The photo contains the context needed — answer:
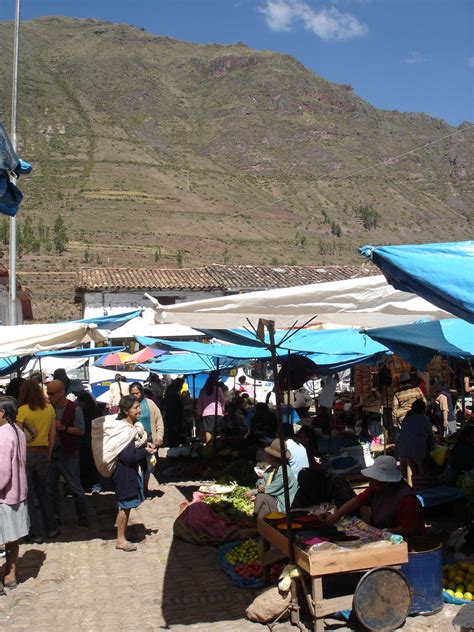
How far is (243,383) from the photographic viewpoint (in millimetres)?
18859

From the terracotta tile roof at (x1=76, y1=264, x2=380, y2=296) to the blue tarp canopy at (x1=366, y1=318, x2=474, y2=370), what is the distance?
60.3 feet

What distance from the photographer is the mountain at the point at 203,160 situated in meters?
62.4

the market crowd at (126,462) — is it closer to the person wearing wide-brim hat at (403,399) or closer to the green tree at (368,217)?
the person wearing wide-brim hat at (403,399)

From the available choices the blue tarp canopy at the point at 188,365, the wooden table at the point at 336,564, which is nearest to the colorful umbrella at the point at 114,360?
the blue tarp canopy at the point at 188,365

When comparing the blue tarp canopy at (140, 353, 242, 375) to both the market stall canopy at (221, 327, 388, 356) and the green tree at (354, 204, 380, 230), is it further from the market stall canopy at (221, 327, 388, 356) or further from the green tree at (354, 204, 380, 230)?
the green tree at (354, 204, 380, 230)

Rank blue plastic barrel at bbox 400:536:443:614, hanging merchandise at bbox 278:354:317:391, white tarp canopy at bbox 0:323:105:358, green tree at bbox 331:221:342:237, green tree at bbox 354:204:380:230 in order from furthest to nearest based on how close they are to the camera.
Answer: green tree at bbox 354:204:380:230, green tree at bbox 331:221:342:237, hanging merchandise at bbox 278:354:317:391, white tarp canopy at bbox 0:323:105:358, blue plastic barrel at bbox 400:536:443:614

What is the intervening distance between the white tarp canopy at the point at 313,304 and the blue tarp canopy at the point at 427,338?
1.48 metres

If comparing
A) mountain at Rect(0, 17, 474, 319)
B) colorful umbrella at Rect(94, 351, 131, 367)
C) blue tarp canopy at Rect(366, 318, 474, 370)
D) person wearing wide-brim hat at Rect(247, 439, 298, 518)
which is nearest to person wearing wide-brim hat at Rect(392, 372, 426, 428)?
blue tarp canopy at Rect(366, 318, 474, 370)

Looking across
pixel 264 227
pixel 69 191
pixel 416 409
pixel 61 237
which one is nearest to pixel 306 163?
pixel 264 227

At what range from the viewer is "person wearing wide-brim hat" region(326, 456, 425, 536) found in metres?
4.87

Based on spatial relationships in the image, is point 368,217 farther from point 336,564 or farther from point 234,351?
point 336,564

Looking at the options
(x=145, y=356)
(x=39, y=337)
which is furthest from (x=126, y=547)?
(x=145, y=356)

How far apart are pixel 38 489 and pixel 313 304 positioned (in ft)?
11.5

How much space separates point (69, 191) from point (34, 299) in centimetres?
3099
